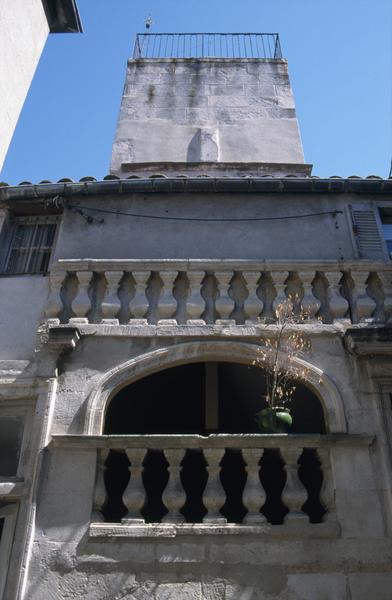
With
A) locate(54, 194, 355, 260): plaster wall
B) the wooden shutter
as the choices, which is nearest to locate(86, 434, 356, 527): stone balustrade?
locate(54, 194, 355, 260): plaster wall

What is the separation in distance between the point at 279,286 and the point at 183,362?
54.2 inches

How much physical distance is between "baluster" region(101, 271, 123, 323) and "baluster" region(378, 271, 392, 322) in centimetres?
286

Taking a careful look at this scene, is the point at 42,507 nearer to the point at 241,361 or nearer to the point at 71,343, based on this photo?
the point at 71,343

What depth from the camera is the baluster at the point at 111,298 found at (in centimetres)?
626

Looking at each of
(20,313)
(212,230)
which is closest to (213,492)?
(20,313)

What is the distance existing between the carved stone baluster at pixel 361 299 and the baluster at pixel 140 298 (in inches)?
89.0

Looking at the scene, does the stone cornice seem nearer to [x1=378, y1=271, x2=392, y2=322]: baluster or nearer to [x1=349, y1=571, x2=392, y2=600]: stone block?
[x1=378, y1=271, x2=392, y2=322]: baluster

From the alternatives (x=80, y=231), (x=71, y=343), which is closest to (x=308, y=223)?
(x=80, y=231)

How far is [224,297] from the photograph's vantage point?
634 cm

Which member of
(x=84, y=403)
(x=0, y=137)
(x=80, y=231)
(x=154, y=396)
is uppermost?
(x=0, y=137)

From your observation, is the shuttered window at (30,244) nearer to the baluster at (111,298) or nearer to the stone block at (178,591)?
the baluster at (111,298)

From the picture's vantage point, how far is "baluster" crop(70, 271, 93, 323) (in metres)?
6.27

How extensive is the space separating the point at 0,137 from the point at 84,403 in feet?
12.0

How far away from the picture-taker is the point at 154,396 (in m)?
8.17
